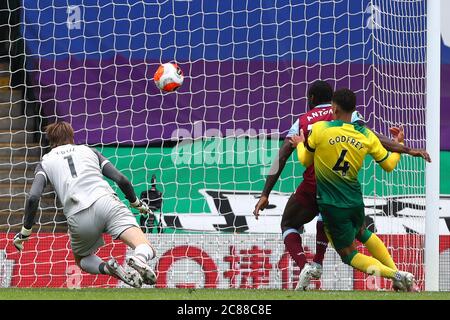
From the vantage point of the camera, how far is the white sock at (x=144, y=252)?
8.95 meters

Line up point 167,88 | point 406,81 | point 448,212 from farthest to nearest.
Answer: point 448,212 < point 406,81 < point 167,88

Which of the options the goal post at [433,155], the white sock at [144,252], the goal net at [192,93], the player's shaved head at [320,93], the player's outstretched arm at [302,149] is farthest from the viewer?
the goal net at [192,93]

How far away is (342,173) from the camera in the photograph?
9445mm

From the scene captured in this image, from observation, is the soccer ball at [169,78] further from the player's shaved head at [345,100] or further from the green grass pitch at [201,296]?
the green grass pitch at [201,296]

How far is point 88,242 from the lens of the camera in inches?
371

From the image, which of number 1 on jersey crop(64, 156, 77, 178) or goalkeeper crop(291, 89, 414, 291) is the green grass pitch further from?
number 1 on jersey crop(64, 156, 77, 178)

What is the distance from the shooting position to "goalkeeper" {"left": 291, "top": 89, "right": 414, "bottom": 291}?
371 inches

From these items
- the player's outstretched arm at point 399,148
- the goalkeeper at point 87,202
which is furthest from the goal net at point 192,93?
the goalkeeper at point 87,202

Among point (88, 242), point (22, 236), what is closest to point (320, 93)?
point (88, 242)

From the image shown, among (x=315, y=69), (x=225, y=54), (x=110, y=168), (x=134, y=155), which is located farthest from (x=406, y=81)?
(x=110, y=168)

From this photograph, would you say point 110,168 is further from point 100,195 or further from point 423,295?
point 423,295

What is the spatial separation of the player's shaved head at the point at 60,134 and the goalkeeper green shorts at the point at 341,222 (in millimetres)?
2117

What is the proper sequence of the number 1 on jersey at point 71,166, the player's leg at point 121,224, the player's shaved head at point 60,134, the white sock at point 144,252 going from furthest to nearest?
the player's shaved head at point 60,134, the number 1 on jersey at point 71,166, the player's leg at point 121,224, the white sock at point 144,252

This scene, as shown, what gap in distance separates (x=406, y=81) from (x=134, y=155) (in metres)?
3.49
